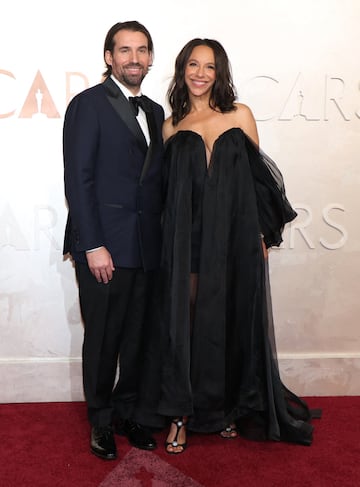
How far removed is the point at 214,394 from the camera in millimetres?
2732

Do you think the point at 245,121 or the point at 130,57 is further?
the point at 245,121

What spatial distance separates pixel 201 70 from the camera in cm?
266

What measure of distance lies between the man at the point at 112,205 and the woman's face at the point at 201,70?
0.19 meters

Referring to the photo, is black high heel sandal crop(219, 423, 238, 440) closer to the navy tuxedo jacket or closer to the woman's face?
the navy tuxedo jacket

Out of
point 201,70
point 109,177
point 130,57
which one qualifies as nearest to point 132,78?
point 130,57

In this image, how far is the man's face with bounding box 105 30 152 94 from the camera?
2.53 m

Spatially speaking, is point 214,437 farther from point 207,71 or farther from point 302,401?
point 207,71

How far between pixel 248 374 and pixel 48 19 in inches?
77.2

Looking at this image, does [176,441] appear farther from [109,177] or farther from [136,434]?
[109,177]

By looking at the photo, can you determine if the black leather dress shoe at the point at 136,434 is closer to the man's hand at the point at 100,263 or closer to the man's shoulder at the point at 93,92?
the man's hand at the point at 100,263

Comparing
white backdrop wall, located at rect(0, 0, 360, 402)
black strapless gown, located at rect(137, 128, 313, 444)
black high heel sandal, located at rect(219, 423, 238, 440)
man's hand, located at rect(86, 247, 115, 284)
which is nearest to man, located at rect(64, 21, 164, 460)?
man's hand, located at rect(86, 247, 115, 284)

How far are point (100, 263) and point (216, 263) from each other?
51 centimetres

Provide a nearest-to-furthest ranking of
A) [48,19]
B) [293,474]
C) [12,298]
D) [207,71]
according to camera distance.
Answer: [293,474] → [207,71] → [48,19] → [12,298]

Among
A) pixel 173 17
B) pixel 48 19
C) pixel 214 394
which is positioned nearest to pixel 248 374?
pixel 214 394
